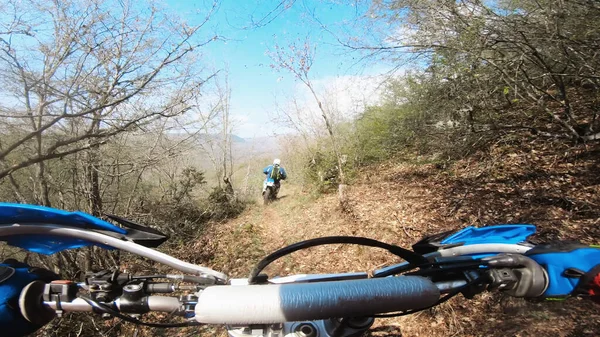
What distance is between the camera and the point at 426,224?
18.7 ft

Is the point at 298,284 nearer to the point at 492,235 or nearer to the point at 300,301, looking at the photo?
the point at 300,301

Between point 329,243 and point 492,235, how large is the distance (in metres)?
0.80

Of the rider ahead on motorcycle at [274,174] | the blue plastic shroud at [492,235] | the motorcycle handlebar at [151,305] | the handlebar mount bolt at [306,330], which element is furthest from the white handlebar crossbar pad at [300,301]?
the rider ahead on motorcycle at [274,174]

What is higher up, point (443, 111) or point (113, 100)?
point (113, 100)

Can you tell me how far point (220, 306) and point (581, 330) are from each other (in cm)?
314

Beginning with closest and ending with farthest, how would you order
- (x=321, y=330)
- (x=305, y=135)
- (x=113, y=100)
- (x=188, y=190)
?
(x=321, y=330) → (x=113, y=100) → (x=188, y=190) → (x=305, y=135)

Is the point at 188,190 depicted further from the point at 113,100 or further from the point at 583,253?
the point at 583,253

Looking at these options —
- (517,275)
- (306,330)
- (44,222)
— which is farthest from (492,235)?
(44,222)

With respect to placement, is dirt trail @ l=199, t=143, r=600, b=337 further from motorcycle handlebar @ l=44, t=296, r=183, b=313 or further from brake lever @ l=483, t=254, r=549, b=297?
motorcycle handlebar @ l=44, t=296, r=183, b=313

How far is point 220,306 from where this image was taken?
91 centimetres

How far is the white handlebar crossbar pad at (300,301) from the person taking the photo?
2.97 feet

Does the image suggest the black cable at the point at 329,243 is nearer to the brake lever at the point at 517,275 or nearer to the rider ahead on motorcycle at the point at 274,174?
the brake lever at the point at 517,275

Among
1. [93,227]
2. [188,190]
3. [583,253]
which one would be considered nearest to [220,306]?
[93,227]

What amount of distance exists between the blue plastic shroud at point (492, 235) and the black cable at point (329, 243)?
19cm
